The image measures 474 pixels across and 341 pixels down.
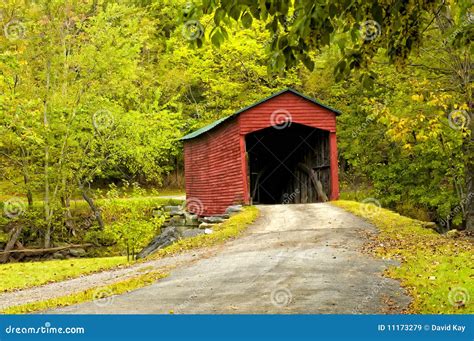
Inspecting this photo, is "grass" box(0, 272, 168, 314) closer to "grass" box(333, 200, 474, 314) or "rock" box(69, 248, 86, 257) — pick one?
"grass" box(333, 200, 474, 314)

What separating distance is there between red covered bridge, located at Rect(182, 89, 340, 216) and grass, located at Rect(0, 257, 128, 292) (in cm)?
627

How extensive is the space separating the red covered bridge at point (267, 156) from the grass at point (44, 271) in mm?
6266

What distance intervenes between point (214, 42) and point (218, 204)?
22.0 meters

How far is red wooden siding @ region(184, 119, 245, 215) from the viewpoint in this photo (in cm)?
2523

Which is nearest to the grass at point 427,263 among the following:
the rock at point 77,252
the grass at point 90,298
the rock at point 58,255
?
the grass at point 90,298

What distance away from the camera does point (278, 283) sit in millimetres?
10281

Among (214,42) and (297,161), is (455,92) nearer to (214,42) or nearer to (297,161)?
(297,161)

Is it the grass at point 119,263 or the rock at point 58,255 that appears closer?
the grass at point 119,263

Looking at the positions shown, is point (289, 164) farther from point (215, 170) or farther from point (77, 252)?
point (77, 252)

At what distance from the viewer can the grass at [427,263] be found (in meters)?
8.80

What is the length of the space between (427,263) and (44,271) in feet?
47.1

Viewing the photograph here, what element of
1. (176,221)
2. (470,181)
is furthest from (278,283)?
(176,221)

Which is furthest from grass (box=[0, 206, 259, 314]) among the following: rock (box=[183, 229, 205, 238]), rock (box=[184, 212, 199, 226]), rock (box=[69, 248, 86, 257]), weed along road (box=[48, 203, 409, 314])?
rock (box=[184, 212, 199, 226])

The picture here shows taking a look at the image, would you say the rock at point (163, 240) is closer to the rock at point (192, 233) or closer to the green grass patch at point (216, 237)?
the rock at point (192, 233)
